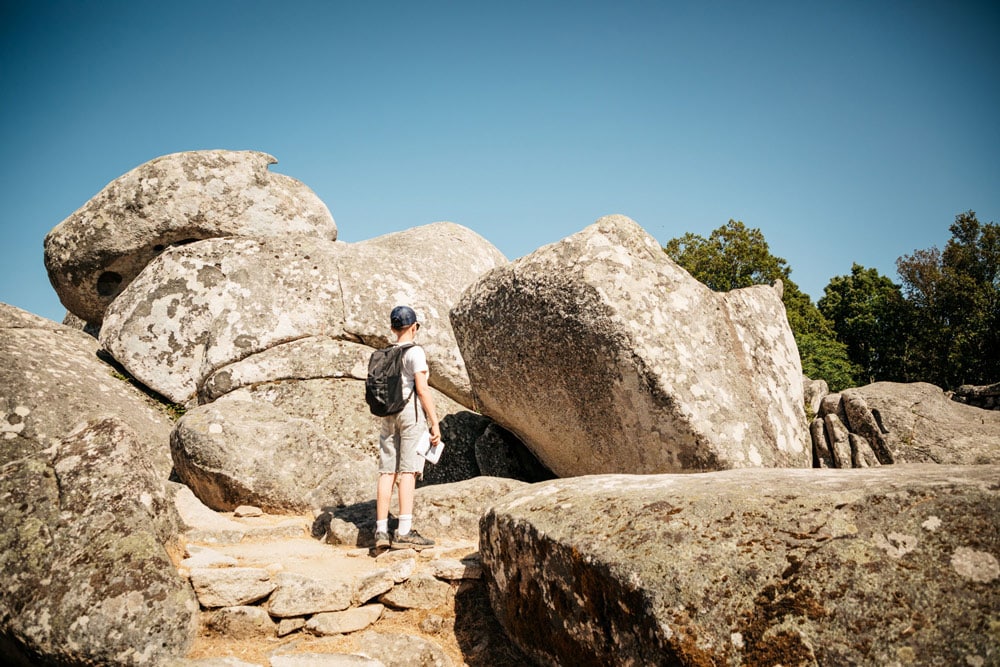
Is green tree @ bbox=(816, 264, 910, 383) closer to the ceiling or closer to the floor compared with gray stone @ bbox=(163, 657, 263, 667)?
closer to the ceiling

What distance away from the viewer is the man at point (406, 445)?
5938mm

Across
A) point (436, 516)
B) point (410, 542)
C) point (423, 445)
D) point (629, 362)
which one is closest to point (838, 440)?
point (629, 362)

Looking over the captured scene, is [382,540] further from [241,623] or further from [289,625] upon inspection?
[241,623]

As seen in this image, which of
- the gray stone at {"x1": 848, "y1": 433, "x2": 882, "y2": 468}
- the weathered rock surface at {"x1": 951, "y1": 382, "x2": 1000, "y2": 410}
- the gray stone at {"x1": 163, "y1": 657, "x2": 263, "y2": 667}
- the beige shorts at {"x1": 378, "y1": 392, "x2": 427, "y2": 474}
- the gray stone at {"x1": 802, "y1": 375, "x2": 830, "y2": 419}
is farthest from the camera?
the weathered rock surface at {"x1": 951, "y1": 382, "x2": 1000, "y2": 410}

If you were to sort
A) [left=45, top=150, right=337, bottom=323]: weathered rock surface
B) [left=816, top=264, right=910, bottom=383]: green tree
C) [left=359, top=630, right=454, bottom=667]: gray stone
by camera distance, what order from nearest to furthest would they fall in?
1. [left=359, top=630, right=454, bottom=667]: gray stone
2. [left=45, top=150, right=337, bottom=323]: weathered rock surface
3. [left=816, top=264, right=910, bottom=383]: green tree

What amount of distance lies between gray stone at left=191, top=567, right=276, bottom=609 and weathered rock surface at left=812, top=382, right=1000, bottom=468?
6.35 m

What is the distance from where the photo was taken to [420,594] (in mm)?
4859

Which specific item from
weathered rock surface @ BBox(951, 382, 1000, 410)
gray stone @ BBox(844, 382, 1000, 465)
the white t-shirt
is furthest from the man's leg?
weathered rock surface @ BBox(951, 382, 1000, 410)

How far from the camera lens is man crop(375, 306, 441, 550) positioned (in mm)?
5938

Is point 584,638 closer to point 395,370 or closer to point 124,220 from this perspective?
point 395,370

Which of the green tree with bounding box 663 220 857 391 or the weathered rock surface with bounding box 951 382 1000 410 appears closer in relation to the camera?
the weathered rock surface with bounding box 951 382 1000 410

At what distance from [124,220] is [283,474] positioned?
7.04 m

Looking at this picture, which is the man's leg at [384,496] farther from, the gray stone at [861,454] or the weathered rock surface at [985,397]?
the weathered rock surface at [985,397]

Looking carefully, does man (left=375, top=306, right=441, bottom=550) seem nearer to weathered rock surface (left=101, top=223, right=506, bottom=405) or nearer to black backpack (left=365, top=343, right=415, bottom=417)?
black backpack (left=365, top=343, right=415, bottom=417)
